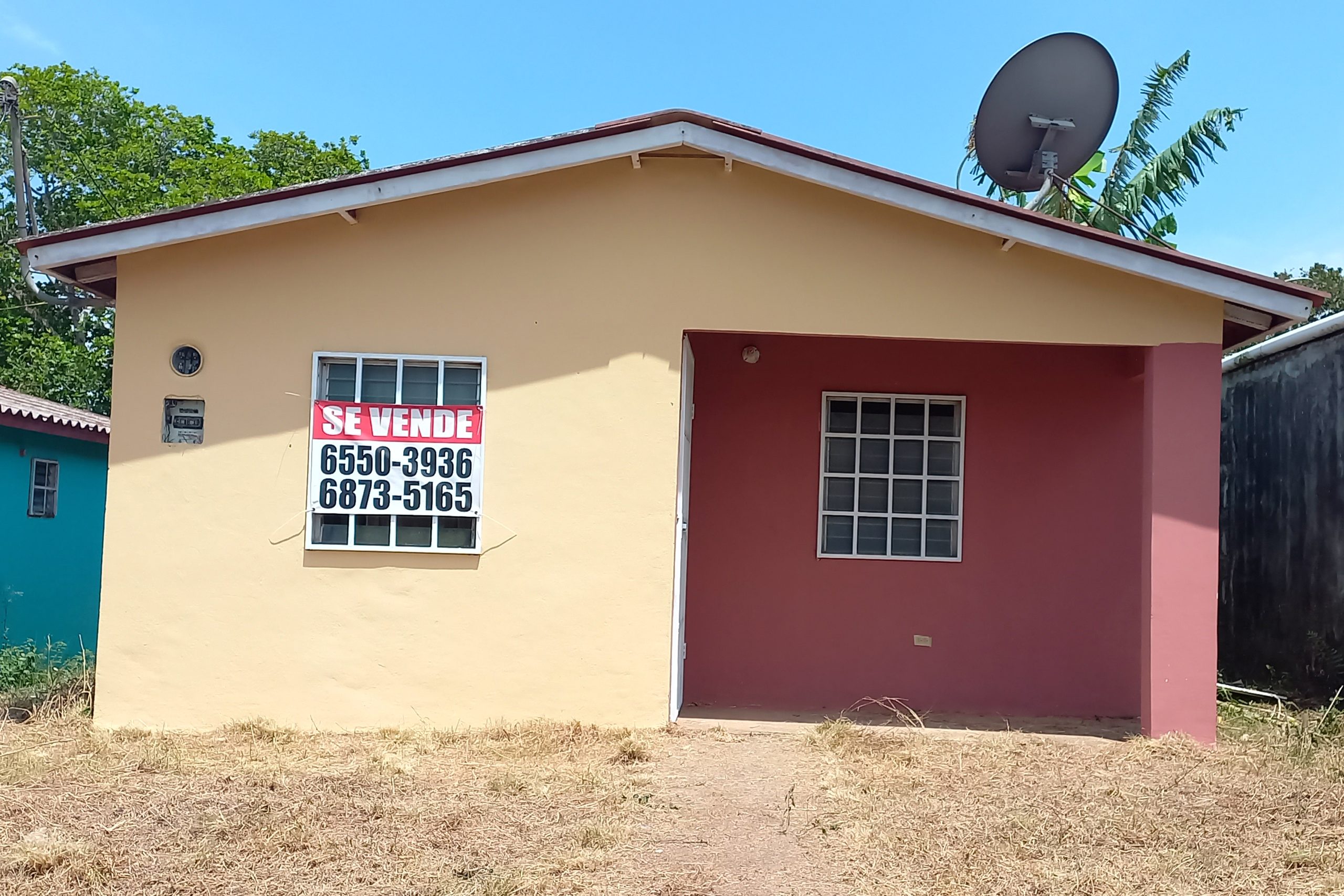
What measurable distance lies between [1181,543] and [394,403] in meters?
5.09

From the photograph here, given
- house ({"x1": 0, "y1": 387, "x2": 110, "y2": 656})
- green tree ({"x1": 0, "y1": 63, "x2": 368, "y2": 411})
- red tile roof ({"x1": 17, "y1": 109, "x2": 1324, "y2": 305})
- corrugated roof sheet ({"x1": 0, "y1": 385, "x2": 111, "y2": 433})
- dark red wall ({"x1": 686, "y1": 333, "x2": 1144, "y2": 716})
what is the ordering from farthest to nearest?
1. green tree ({"x1": 0, "y1": 63, "x2": 368, "y2": 411})
2. house ({"x1": 0, "y1": 387, "x2": 110, "y2": 656})
3. corrugated roof sheet ({"x1": 0, "y1": 385, "x2": 111, "y2": 433})
4. dark red wall ({"x1": 686, "y1": 333, "x2": 1144, "y2": 716})
5. red tile roof ({"x1": 17, "y1": 109, "x2": 1324, "y2": 305})

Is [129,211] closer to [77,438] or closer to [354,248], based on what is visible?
[77,438]

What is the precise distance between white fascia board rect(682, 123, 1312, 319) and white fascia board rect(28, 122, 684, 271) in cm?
38

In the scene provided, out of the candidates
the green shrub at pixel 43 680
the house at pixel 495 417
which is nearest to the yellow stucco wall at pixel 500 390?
the house at pixel 495 417

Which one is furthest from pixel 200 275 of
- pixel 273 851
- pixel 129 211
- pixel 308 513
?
pixel 129 211

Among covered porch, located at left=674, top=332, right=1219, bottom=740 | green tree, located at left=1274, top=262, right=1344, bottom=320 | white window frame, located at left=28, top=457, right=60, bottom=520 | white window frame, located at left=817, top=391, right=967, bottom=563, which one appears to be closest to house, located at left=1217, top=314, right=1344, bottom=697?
covered porch, located at left=674, top=332, right=1219, bottom=740

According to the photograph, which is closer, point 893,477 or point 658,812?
point 658,812

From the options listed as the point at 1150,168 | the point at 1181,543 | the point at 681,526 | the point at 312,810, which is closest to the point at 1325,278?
the point at 1150,168

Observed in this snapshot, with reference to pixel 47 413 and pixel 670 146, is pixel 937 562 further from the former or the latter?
pixel 47 413

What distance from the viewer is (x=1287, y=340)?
8859 millimetres

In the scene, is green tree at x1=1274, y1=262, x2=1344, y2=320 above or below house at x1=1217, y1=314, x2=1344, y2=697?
above

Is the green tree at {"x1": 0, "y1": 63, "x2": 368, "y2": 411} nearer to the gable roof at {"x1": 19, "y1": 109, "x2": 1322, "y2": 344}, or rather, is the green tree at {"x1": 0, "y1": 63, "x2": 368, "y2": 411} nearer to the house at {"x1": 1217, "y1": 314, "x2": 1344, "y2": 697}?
the gable roof at {"x1": 19, "y1": 109, "x2": 1322, "y2": 344}

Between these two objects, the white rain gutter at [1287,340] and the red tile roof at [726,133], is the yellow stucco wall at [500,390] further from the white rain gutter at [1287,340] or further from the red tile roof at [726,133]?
the white rain gutter at [1287,340]

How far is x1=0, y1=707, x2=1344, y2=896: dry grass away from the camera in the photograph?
15.3 feet
